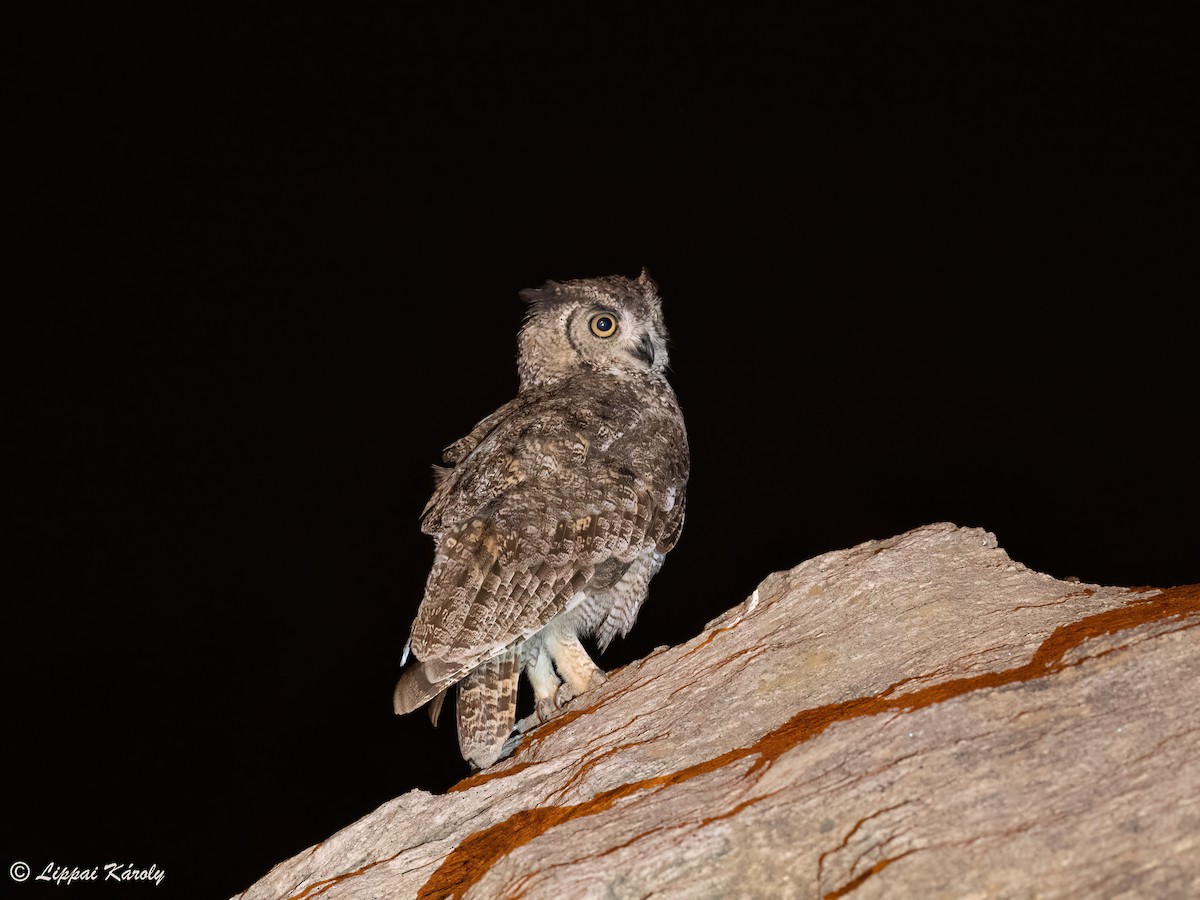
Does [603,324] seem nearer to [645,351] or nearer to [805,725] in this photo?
[645,351]

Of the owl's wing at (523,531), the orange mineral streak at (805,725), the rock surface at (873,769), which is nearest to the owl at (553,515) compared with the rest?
the owl's wing at (523,531)

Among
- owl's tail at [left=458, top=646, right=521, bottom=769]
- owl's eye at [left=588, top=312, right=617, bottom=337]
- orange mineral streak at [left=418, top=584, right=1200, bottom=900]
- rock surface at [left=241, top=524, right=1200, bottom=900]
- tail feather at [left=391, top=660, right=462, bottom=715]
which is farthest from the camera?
owl's eye at [left=588, top=312, right=617, bottom=337]

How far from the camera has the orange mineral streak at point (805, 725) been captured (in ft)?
6.46

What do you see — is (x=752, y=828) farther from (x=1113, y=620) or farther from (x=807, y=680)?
(x=1113, y=620)

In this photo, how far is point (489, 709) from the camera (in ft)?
9.25

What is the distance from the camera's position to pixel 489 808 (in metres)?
2.39

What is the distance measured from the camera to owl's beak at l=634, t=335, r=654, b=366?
341cm

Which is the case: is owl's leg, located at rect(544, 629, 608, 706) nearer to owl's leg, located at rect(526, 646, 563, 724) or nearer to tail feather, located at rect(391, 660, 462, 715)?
owl's leg, located at rect(526, 646, 563, 724)

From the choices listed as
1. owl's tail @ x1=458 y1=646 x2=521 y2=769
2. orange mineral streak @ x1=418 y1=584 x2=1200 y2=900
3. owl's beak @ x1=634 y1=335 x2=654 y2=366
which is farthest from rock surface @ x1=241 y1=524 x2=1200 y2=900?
owl's beak @ x1=634 y1=335 x2=654 y2=366

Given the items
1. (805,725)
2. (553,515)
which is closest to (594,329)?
(553,515)

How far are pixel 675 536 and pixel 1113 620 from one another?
1.32m

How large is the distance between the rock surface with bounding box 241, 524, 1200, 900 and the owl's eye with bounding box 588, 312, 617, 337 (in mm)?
1049

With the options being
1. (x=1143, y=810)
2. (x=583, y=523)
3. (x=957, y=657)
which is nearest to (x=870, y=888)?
(x=1143, y=810)

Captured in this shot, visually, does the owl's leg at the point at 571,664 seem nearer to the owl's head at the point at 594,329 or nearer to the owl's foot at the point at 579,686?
the owl's foot at the point at 579,686
